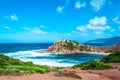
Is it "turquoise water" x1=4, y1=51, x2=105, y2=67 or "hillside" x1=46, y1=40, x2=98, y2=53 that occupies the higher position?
"hillside" x1=46, y1=40, x2=98, y2=53

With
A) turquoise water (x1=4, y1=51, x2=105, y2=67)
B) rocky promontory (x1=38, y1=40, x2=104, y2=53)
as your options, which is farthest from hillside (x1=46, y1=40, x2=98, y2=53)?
turquoise water (x1=4, y1=51, x2=105, y2=67)

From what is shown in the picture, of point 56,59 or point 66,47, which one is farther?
point 66,47

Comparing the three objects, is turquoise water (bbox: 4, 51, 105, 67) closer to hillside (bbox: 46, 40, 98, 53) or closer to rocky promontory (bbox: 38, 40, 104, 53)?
hillside (bbox: 46, 40, 98, 53)

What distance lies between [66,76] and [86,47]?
94.8 meters

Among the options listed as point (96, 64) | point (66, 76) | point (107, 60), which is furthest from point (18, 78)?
point (107, 60)

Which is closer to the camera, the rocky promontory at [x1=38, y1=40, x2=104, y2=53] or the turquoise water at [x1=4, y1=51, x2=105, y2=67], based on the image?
the turquoise water at [x1=4, y1=51, x2=105, y2=67]

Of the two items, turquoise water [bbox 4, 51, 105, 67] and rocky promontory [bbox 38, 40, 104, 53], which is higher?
rocky promontory [bbox 38, 40, 104, 53]

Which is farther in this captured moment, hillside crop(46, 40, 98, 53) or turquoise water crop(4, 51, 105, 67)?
hillside crop(46, 40, 98, 53)

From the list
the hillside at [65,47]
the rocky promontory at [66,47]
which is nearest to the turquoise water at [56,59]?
the hillside at [65,47]

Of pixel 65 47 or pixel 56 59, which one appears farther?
pixel 65 47

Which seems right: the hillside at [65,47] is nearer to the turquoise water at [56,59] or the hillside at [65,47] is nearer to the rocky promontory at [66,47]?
the rocky promontory at [66,47]

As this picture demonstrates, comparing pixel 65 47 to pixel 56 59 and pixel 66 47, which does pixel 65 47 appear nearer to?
pixel 66 47

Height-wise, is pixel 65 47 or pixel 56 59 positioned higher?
pixel 65 47

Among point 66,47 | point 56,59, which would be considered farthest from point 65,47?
point 56,59
